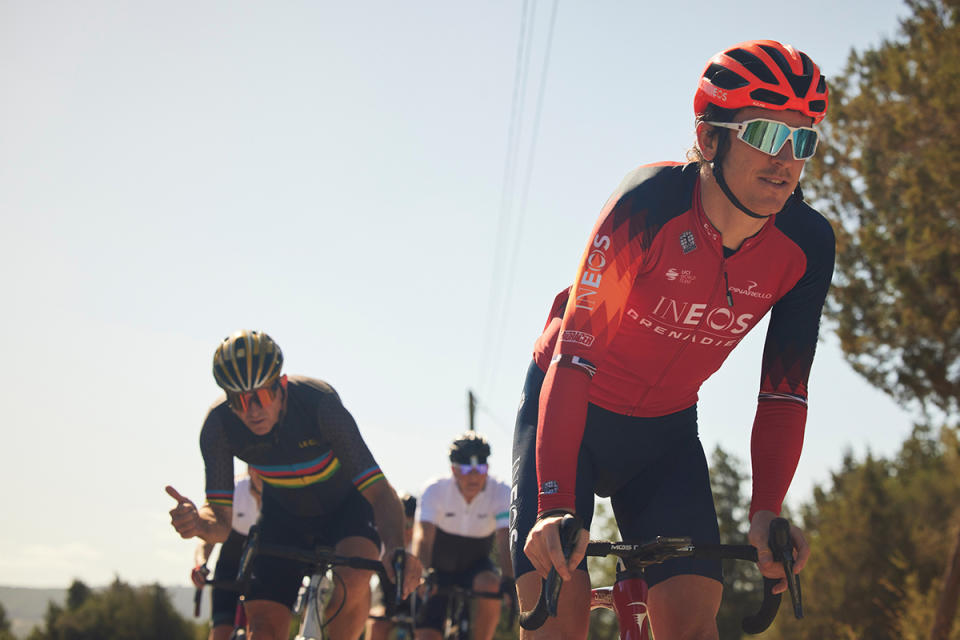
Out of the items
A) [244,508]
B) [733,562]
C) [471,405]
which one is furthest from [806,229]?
[733,562]

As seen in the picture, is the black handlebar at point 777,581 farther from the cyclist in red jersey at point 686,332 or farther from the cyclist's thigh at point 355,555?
the cyclist's thigh at point 355,555

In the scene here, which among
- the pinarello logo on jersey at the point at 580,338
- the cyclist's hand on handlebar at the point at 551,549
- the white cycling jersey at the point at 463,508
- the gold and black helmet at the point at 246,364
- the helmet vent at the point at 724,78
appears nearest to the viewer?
the cyclist's hand on handlebar at the point at 551,549

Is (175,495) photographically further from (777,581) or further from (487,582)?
(487,582)

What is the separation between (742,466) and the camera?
6844 centimetres

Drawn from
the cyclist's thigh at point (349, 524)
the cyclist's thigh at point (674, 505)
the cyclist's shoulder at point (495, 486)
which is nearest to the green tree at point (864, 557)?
the cyclist's shoulder at point (495, 486)

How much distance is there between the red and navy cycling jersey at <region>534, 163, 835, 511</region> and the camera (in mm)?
3402

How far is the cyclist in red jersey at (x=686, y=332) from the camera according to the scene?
3.33 m

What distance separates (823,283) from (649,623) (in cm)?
150

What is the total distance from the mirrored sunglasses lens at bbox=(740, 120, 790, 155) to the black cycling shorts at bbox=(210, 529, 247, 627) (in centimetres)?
522

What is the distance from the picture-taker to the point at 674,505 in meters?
3.70

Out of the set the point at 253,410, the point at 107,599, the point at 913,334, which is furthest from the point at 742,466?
the point at 253,410

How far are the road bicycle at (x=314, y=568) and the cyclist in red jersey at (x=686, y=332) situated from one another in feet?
5.41

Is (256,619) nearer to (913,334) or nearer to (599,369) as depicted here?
(599,369)

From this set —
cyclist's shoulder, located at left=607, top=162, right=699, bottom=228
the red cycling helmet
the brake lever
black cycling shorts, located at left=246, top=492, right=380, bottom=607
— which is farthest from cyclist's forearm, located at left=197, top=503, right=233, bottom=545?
the red cycling helmet
